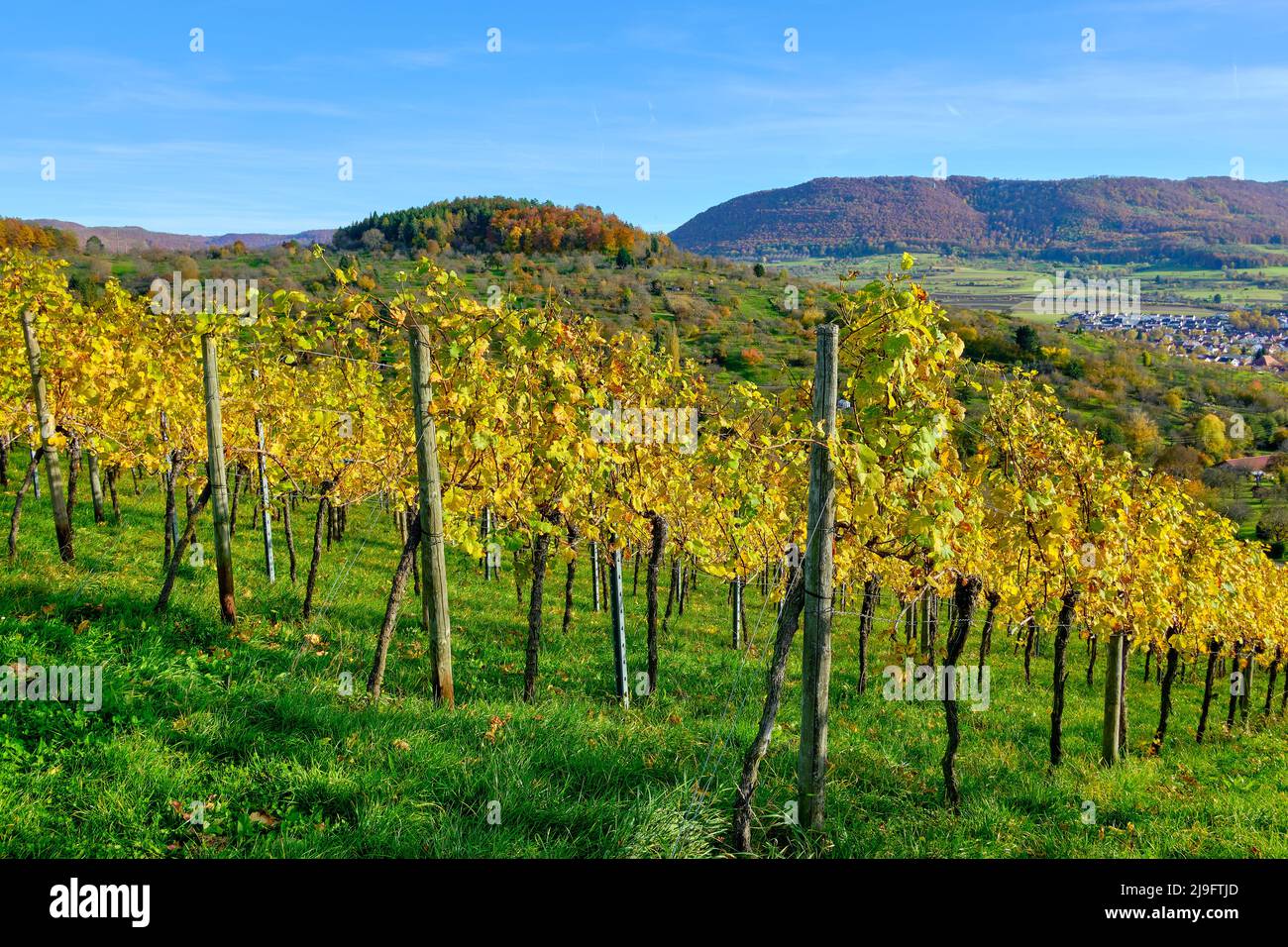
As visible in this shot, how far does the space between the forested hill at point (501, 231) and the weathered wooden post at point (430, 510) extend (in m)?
141

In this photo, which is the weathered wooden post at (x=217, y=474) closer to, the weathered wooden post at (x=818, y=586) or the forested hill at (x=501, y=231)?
the weathered wooden post at (x=818, y=586)

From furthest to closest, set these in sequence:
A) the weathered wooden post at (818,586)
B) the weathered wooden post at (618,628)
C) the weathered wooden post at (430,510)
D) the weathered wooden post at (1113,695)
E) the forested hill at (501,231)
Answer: the forested hill at (501,231) → the weathered wooden post at (1113,695) → the weathered wooden post at (618,628) → the weathered wooden post at (430,510) → the weathered wooden post at (818,586)

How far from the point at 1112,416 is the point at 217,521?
9751 cm

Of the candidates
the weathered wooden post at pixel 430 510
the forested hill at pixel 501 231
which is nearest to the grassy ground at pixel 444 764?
the weathered wooden post at pixel 430 510

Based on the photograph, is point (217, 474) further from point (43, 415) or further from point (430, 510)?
point (43, 415)

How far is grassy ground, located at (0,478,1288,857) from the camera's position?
491 cm

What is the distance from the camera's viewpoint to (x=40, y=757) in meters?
5.28

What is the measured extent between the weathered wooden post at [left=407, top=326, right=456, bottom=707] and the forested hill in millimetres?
141110

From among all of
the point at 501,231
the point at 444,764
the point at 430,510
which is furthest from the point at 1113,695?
the point at 501,231

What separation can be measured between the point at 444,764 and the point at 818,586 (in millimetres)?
3374

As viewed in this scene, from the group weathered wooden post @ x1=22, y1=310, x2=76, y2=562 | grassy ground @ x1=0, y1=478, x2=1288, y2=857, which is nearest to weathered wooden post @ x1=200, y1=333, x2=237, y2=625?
grassy ground @ x1=0, y1=478, x2=1288, y2=857

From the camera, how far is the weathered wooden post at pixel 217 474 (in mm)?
9188

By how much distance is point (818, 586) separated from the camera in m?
5.35
